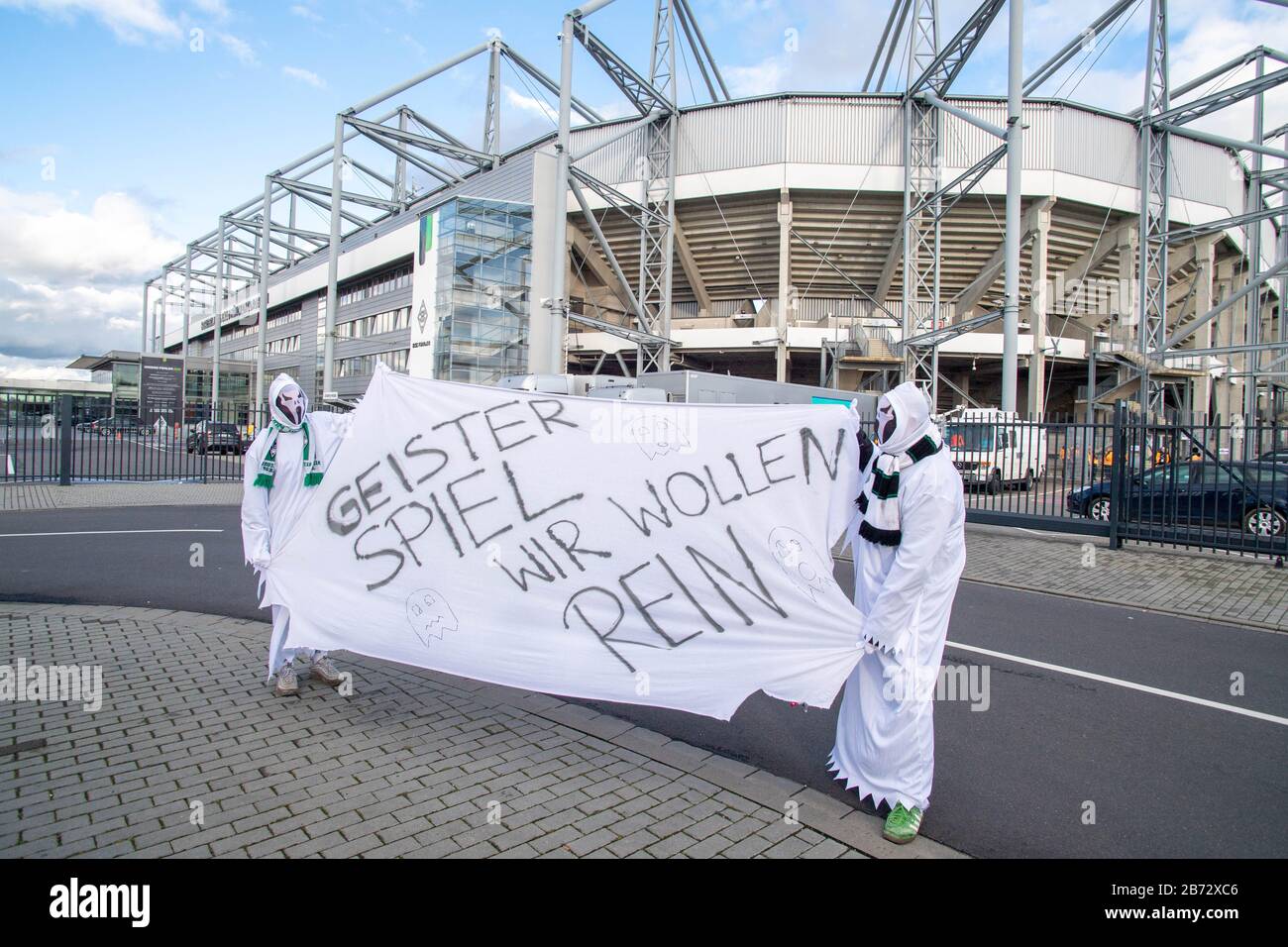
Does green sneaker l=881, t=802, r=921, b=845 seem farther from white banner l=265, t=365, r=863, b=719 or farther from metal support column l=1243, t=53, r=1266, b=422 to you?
metal support column l=1243, t=53, r=1266, b=422

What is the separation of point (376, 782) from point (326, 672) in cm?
159

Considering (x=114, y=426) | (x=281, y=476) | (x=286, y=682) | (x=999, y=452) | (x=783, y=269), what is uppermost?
(x=783, y=269)

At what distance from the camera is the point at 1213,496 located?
38.8 feet

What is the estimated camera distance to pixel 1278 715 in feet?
17.0

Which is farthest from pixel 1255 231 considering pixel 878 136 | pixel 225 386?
pixel 225 386

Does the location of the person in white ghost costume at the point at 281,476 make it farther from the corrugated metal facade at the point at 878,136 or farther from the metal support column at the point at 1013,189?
the corrugated metal facade at the point at 878,136

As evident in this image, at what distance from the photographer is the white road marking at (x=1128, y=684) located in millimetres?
5180

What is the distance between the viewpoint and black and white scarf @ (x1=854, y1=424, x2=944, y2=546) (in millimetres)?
3459

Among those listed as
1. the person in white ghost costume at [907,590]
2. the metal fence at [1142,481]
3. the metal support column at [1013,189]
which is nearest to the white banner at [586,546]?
the person in white ghost costume at [907,590]

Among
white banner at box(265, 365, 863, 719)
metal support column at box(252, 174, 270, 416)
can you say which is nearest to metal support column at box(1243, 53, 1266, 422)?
white banner at box(265, 365, 863, 719)

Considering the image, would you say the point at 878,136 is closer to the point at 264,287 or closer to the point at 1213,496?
the point at 1213,496
